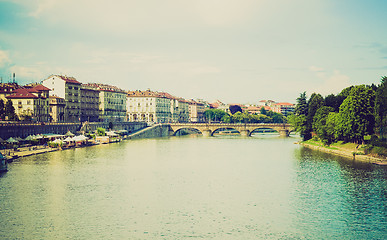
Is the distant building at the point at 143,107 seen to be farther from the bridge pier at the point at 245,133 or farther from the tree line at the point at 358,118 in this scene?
the tree line at the point at 358,118

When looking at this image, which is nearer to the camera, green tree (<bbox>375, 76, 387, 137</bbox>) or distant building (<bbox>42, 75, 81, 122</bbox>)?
green tree (<bbox>375, 76, 387, 137</bbox>)

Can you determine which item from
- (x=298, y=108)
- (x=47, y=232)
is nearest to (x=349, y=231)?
(x=47, y=232)

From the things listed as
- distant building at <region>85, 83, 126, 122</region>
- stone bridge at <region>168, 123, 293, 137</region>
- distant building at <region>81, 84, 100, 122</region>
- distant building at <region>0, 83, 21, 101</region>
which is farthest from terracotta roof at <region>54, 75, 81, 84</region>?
stone bridge at <region>168, 123, 293, 137</region>

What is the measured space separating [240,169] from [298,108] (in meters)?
70.1

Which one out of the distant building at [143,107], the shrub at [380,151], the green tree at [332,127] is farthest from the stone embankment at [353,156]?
the distant building at [143,107]

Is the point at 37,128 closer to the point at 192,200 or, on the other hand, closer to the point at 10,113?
the point at 10,113

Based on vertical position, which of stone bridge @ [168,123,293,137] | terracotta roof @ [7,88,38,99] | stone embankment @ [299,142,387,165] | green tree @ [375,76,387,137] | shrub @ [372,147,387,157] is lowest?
stone embankment @ [299,142,387,165]

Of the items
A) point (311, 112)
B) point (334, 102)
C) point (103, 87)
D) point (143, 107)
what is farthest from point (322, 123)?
point (143, 107)

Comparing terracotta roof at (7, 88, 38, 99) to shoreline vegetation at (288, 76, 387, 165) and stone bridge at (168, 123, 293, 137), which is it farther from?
shoreline vegetation at (288, 76, 387, 165)

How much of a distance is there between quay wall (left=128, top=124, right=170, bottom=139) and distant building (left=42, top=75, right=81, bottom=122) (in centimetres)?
1757

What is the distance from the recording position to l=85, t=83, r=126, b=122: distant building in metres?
153

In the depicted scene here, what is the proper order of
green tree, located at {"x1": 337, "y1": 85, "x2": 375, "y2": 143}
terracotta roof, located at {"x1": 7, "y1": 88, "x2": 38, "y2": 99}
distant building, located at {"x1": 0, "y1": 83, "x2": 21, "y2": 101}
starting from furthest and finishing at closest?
distant building, located at {"x1": 0, "y1": 83, "x2": 21, "y2": 101} < terracotta roof, located at {"x1": 7, "y1": 88, "x2": 38, "y2": 99} < green tree, located at {"x1": 337, "y1": 85, "x2": 375, "y2": 143}

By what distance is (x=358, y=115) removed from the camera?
7325 cm

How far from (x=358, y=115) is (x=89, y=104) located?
90977mm
